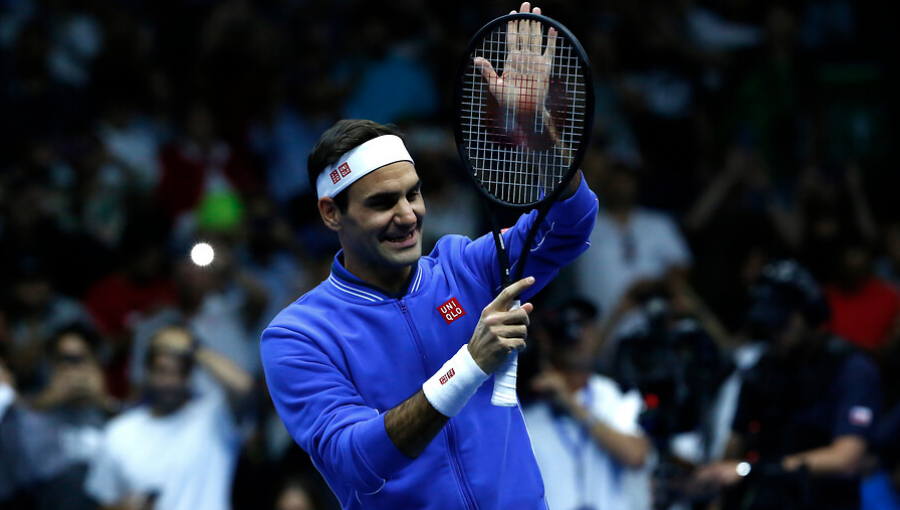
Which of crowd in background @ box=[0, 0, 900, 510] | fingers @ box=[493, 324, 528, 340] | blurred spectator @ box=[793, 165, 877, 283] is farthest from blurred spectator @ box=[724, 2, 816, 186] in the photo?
fingers @ box=[493, 324, 528, 340]

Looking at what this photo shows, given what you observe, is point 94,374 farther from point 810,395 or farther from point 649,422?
point 810,395

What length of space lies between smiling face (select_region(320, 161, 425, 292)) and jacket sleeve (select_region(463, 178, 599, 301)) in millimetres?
222

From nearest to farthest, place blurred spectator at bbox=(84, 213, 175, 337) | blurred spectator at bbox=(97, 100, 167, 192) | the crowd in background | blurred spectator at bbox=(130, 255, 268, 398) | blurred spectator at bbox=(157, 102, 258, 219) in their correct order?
the crowd in background
blurred spectator at bbox=(130, 255, 268, 398)
blurred spectator at bbox=(84, 213, 175, 337)
blurred spectator at bbox=(157, 102, 258, 219)
blurred spectator at bbox=(97, 100, 167, 192)

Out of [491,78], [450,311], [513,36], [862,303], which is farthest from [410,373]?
[862,303]

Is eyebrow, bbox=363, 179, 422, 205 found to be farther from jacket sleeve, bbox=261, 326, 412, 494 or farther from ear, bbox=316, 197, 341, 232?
jacket sleeve, bbox=261, 326, 412, 494

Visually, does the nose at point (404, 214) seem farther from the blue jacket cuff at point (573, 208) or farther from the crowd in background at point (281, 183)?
the crowd in background at point (281, 183)

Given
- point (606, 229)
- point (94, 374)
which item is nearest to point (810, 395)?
point (606, 229)

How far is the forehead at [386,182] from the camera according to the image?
3.50 meters

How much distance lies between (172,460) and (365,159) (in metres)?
3.10

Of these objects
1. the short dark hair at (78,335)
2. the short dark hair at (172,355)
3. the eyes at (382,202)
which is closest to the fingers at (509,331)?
the eyes at (382,202)

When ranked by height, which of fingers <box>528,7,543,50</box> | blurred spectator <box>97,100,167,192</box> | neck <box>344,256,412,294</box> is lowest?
neck <box>344,256,412,294</box>

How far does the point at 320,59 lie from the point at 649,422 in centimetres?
508

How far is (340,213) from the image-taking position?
3631 millimetres

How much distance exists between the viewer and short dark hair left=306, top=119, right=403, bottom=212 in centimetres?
357
